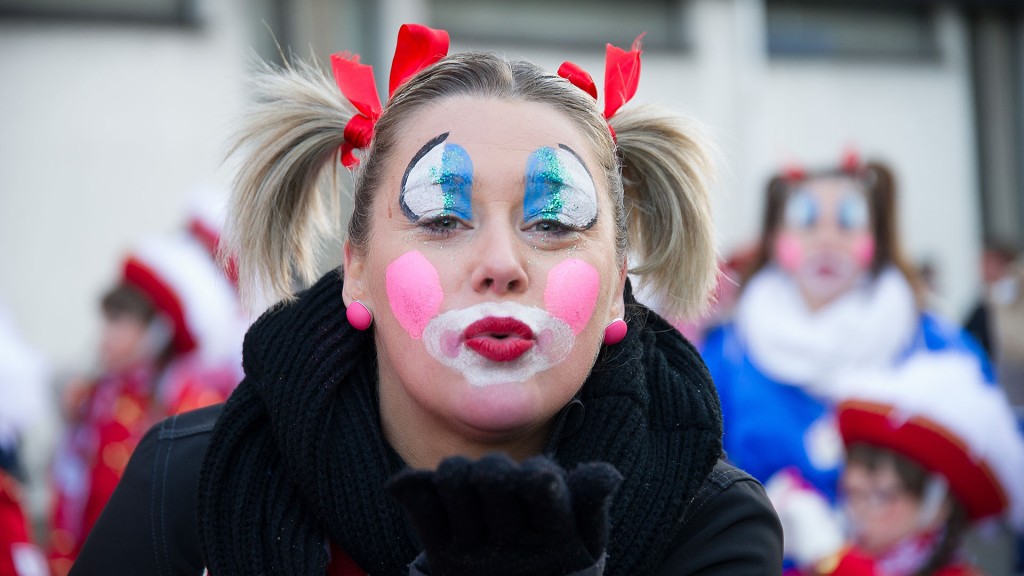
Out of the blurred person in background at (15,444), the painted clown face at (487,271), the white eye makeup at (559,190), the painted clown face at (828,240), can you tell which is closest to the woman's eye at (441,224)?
the painted clown face at (487,271)

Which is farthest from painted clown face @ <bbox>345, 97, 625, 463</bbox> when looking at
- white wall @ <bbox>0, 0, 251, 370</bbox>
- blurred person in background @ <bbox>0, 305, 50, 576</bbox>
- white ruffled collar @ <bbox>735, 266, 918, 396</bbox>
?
white wall @ <bbox>0, 0, 251, 370</bbox>

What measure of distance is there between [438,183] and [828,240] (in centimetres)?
259

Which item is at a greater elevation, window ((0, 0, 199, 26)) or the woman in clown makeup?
window ((0, 0, 199, 26))

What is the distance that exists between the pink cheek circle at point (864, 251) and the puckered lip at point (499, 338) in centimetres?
265

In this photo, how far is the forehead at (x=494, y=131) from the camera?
6.21ft

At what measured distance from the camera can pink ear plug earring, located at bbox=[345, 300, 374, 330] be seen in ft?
6.52

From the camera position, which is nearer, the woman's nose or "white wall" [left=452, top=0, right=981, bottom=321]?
the woman's nose

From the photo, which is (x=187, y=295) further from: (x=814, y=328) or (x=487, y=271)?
(x=487, y=271)

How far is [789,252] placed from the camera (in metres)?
4.27

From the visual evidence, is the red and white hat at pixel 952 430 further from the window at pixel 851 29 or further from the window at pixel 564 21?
the window at pixel 851 29

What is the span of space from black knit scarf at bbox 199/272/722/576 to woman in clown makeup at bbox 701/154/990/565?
1948 mm

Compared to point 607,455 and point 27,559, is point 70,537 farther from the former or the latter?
point 607,455

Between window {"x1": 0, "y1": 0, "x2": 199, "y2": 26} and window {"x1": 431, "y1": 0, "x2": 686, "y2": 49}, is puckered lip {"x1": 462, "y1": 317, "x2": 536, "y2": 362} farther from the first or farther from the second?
window {"x1": 431, "y1": 0, "x2": 686, "y2": 49}

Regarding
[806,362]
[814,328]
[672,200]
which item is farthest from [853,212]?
[672,200]
